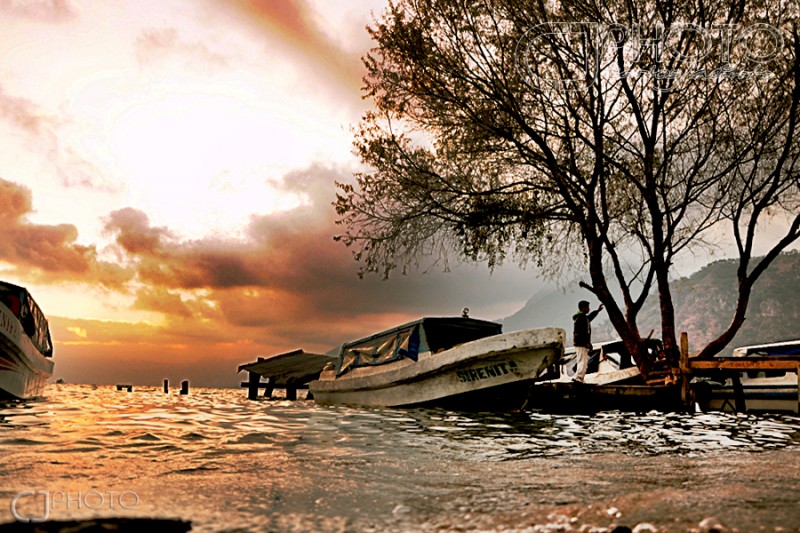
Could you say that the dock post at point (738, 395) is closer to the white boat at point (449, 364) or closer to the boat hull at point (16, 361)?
the white boat at point (449, 364)

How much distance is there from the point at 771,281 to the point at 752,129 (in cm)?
19797

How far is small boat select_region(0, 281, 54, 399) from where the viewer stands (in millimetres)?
15352

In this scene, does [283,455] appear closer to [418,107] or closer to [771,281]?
[418,107]

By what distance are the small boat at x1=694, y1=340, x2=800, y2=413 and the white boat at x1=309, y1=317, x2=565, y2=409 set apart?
271 inches

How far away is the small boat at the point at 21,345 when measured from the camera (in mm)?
15352

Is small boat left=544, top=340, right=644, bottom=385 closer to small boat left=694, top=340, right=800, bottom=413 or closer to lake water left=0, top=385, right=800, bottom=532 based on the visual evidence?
small boat left=694, top=340, right=800, bottom=413

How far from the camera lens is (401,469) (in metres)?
5.52

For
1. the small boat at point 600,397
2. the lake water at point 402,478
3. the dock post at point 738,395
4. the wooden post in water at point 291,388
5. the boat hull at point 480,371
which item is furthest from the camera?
the wooden post in water at point 291,388

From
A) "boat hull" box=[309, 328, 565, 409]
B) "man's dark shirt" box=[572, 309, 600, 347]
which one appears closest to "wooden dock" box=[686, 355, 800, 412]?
"man's dark shirt" box=[572, 309, 600, 347]

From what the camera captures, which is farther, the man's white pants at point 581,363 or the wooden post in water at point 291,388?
the wooden post in water at point 291,388

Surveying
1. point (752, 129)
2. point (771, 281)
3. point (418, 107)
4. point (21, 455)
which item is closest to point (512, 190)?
point (418, 107)

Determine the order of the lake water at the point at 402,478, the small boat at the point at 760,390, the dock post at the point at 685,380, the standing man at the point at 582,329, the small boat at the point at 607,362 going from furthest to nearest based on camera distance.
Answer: the small boat at the point at 607,362 < the small boat at the point at 760,390 < the standing man at the point at 582,329 < the dock post at the point at 685,380 < the lake water at the point at 402,478

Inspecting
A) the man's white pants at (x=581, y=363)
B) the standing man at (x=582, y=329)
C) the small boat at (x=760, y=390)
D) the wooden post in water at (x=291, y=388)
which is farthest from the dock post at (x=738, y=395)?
the wooden post in water at (x=291, y=388)
